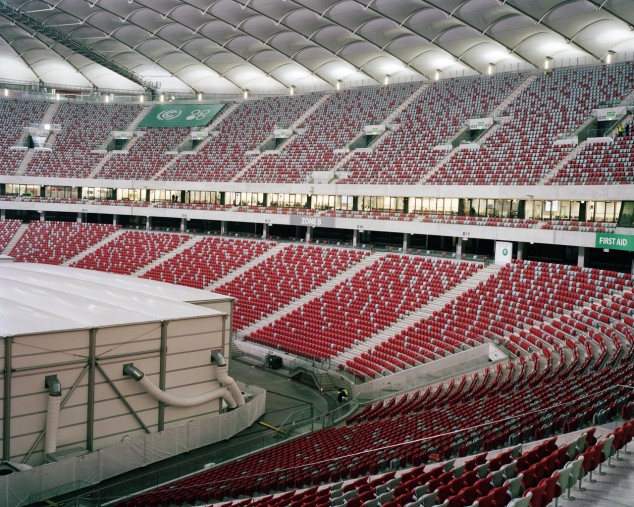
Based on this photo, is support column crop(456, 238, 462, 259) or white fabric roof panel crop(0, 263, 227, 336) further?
support column crop(456, 238, 462, 259)

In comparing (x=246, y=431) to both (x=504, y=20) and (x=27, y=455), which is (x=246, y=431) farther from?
(x=504, y=20)

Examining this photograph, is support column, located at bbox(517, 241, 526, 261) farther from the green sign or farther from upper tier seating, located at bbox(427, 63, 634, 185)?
the green sign

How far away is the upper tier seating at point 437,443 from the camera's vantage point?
489 inches

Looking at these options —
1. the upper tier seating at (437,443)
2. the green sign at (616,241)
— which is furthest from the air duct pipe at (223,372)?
the green sign at (616,241)

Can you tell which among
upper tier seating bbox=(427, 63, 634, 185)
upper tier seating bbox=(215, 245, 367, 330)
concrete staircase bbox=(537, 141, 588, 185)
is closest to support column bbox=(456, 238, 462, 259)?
upper tier seating bbox=(427, 63, 634, 185)

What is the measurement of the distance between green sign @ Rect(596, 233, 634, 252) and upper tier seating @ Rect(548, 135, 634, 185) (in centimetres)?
462

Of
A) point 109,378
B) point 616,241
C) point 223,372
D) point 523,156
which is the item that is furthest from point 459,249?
point 109,378

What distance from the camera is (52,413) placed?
1927 cm

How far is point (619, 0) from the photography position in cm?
4384

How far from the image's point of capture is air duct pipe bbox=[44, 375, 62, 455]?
19.2 m

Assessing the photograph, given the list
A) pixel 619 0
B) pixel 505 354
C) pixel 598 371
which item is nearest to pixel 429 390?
pixel 505 354

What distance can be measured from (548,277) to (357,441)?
2040 centimetres

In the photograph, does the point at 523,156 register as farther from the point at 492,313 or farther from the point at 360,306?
the point at 360,306

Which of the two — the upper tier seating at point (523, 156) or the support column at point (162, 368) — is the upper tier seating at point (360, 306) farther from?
the support column at point (162, 368)
